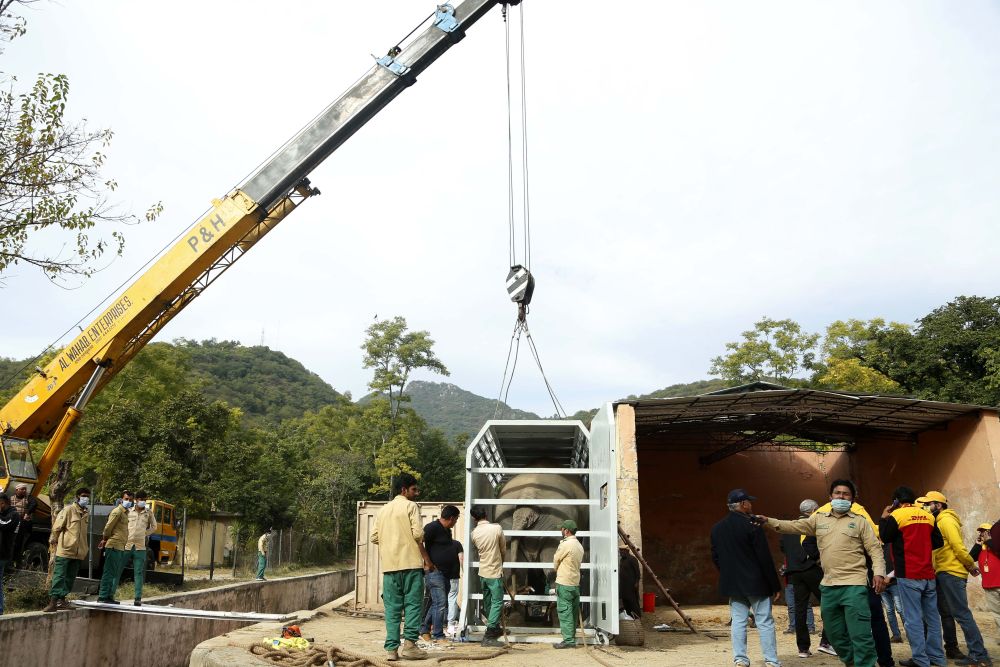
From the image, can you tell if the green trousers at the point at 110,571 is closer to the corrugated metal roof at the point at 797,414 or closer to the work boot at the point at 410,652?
the work boot at the point at 410,652

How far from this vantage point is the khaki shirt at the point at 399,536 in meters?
6.96

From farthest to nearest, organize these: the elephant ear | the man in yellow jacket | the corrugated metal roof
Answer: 1. the corrugated metal roof
2. the elephant ear
3. the man in yellow jacket

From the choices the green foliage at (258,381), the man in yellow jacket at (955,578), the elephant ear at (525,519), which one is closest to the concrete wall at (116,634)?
the elephant ear at (525,519)

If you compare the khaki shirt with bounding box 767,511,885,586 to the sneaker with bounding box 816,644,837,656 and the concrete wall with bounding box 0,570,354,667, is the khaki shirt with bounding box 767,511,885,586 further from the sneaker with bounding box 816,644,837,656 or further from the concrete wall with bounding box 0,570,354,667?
the concrete wall with bounding box 0,570,354,667

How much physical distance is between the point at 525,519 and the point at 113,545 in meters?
5.87

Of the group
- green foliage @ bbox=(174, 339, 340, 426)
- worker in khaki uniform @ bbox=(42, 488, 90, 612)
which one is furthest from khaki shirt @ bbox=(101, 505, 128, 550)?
green foliage @ bbox=(174, 339, 340, 426)

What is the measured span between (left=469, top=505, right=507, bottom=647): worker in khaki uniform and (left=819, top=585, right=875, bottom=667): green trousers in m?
3.59

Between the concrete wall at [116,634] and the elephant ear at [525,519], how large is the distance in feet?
20.2

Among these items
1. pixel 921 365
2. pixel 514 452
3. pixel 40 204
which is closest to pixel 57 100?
pixel 40 204

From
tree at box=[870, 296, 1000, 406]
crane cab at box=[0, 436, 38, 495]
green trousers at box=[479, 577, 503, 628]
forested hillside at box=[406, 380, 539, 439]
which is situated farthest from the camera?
forested hillside at box=[406, 380, 539, 439]

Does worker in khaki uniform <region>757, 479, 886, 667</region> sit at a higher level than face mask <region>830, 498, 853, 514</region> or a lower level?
lower

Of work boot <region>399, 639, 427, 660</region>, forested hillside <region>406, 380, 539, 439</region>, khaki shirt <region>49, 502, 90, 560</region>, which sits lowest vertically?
work boot <region>399, 639, 427, 660</region>

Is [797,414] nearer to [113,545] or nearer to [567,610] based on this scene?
[567,610]

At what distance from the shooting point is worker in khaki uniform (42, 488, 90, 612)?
9766mm
